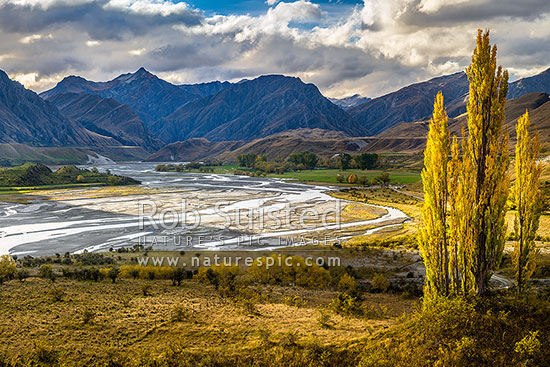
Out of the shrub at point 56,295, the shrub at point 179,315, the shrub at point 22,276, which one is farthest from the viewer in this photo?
the shrub at point 22,276

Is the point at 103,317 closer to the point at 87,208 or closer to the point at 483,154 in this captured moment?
the point at 483,154

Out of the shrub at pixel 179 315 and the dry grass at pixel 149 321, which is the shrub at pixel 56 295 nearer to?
the dry grass at pixel 149 321

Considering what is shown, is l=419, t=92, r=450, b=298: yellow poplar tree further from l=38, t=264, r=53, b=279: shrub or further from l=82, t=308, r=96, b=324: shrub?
l=38, t=264, r=53, b=279: shrub

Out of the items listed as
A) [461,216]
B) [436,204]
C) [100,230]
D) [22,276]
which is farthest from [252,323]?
[100,230]

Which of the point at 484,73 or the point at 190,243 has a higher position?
the point at 484,73

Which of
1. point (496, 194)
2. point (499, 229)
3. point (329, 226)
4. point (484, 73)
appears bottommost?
point (329, 226)

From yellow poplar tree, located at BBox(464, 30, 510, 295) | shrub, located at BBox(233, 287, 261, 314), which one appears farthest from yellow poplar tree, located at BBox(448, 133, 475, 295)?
shrub, located at BBox(233, 287, 261, 314)

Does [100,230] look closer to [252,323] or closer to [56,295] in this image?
[56,295]

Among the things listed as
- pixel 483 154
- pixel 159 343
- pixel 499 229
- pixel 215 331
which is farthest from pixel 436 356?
pixel 159 343

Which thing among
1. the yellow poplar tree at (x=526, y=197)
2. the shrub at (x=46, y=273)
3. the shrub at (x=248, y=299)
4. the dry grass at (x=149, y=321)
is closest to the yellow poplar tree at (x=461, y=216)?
the yellow poplar tree at (x=526, y=197)
